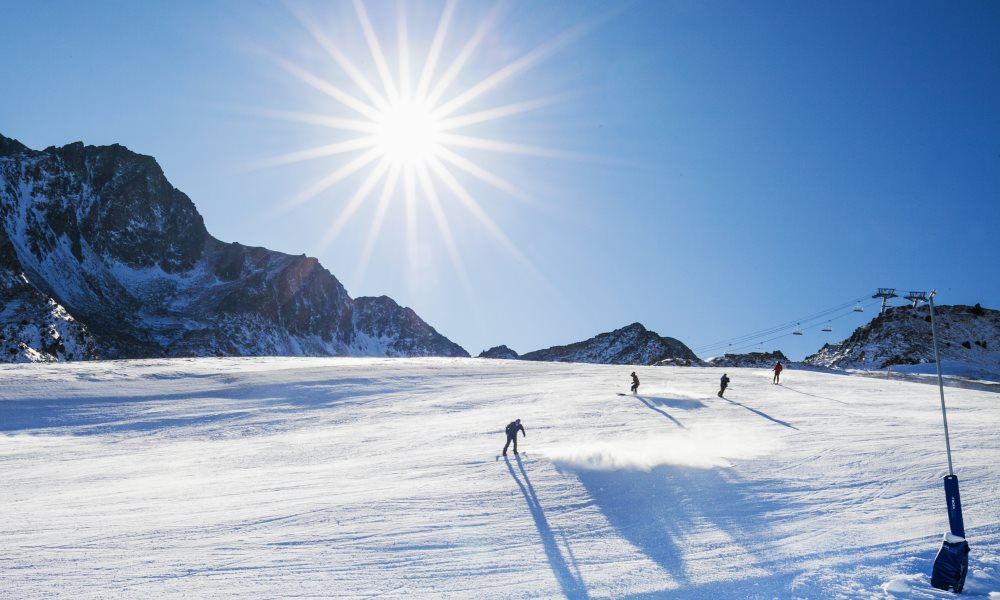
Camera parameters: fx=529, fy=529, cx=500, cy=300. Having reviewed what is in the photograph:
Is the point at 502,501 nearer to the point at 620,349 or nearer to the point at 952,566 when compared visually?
the point at 952,566

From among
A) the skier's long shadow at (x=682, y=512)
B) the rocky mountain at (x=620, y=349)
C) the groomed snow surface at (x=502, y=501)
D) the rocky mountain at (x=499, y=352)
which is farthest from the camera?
the rocky mountain at (x=499, y=352)

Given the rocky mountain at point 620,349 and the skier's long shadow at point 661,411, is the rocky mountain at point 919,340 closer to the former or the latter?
the rocky mountain at point 620,349

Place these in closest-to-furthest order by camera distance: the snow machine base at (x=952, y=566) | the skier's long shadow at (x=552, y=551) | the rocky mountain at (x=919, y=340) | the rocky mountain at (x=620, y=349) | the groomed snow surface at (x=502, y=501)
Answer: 1. the snow machine base at (x=952, y=566)
2. the skier's long shadow at (x=552, y=551)
3. the groomed snow surface at (x=502, y=501)
4. the rocky mountain at (x=919, y=340)
5. the rocky mountain at (x=620, y=349)

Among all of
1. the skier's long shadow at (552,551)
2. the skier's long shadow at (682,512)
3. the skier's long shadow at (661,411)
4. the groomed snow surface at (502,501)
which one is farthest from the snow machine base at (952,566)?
the skier's long shadow at (661,411)

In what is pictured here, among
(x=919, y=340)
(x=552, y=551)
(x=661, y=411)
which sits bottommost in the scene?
(x=552, y=551)

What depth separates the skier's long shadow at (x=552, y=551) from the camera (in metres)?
8.59

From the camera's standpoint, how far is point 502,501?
12453 mm

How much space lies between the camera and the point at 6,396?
30.2 meters

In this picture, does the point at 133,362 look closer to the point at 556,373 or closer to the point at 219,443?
the point at 219,443

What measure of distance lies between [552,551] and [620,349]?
127 meters

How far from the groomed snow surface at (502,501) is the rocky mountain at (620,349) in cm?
10005

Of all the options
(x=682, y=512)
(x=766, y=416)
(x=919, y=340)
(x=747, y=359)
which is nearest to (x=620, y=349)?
(x=747, y=359)

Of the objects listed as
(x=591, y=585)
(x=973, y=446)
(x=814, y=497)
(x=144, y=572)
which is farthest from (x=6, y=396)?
(x=973, y=446)

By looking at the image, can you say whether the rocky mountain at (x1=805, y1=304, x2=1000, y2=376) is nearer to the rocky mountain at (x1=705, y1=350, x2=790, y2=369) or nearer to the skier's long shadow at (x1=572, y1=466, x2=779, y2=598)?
the rocky mountain at (x1=705, y1=350, x2=790, y2=369)
